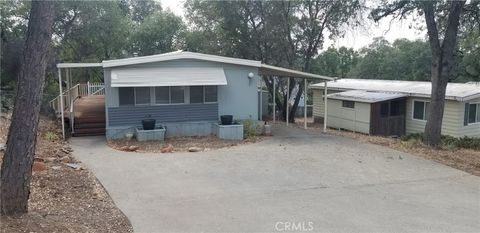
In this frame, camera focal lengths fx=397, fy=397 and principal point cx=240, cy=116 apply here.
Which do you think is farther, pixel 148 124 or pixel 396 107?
pixel 396 107

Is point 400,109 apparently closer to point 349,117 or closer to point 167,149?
point 349,117

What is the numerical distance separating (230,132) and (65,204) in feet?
25.1

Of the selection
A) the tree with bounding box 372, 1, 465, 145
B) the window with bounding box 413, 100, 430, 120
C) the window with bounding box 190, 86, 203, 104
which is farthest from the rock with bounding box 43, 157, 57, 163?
the window with bounding box 413, 100, 430, 120

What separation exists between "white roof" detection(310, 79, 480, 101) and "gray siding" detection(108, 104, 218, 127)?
9706 mm

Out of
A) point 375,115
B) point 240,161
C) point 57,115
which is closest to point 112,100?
point 57,115

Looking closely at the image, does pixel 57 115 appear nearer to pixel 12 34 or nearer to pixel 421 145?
pixel 12 34

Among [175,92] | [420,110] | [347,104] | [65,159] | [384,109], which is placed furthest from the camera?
[347,104]

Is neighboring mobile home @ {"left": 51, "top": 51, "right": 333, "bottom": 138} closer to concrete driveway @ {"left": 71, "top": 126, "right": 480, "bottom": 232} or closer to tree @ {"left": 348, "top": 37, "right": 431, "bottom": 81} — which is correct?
concrete driveway @ {"left": 71, "top": 126, "right": 480, "bottom": 232}

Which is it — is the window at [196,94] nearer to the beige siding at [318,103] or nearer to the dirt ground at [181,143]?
the dirt ground at [181,143]

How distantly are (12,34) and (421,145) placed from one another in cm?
2032

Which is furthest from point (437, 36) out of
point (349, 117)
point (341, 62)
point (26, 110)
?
point (341, 62)

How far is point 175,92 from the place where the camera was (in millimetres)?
13570

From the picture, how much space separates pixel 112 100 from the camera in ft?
42.1

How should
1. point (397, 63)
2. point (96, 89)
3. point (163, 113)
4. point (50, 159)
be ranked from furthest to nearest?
1. point (397, 63)
2. point (96, 89)
3. point (163, 113)
4. point (50, 159)
